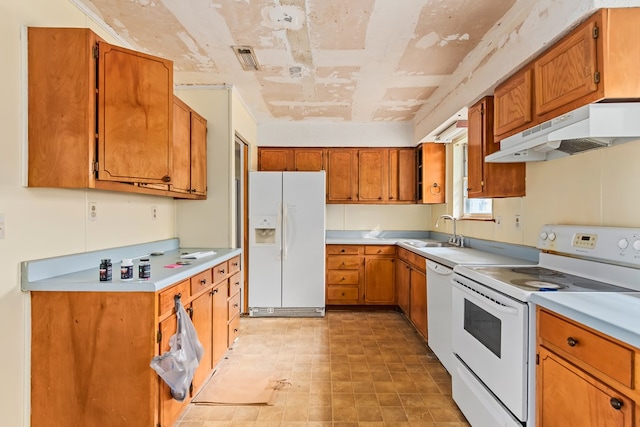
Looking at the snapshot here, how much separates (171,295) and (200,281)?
16.5 inches

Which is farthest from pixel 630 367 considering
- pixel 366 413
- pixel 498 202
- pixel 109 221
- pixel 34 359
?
pixel 109 221

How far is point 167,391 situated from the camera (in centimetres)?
176

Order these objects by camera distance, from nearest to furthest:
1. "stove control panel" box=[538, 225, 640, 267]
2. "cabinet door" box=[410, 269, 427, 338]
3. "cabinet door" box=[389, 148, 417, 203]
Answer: "stove control panel" box=[538, 225, 640, 267] → "cabinet door" box=[410, 269, 427, 338] → "cabinet door" box=[389, 148, 417, 203]

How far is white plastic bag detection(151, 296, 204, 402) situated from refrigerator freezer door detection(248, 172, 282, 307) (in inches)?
75.2

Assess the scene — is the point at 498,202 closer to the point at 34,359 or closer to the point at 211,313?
the point at 211,313

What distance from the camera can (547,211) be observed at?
2205 mm

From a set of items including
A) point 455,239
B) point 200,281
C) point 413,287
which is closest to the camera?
point 200,281

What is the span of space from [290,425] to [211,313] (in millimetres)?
961

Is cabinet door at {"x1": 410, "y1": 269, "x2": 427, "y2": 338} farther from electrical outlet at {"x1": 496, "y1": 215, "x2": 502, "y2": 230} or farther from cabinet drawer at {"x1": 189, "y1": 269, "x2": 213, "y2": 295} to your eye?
cabinet drawer at {"x1": 189, "y1": 269, "x2": 213, "y2": 295}

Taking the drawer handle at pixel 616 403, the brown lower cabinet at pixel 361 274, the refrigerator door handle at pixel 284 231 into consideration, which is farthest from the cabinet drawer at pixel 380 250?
the drawer handle at pixel 616 403

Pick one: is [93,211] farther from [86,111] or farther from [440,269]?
[440,269]

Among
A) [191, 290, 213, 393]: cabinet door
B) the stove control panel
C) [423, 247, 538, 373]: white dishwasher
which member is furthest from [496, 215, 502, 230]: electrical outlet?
[191, 290, 213, 393]: cabinet door

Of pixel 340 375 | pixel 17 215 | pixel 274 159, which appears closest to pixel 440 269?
pixel 340 375

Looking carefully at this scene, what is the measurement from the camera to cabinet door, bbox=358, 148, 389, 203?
4.51m
